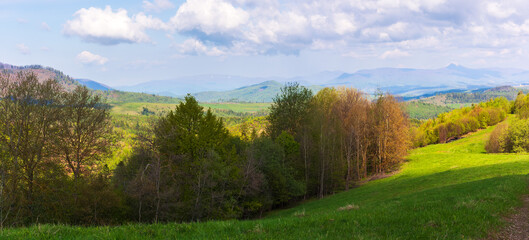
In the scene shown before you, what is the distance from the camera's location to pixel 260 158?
36.6 metres

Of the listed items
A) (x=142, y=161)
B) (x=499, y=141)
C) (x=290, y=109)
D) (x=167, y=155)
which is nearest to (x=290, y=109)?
(x=290, y=109)

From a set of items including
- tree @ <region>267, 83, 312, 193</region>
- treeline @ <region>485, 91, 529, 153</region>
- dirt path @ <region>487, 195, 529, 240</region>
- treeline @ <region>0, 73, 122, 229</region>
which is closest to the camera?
dirt path @ <region>487, 195, 529, 240</region>

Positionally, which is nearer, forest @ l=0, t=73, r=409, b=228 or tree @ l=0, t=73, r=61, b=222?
tree @ l=0, t=73, r=61, b=222

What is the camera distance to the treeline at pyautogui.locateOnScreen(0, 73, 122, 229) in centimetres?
1930

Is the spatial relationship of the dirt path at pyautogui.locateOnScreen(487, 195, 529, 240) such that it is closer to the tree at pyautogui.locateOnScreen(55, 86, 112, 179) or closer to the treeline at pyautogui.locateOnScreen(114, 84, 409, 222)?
the treeline at pyautogui.locateOnScreen(114, 84, 409, 222)

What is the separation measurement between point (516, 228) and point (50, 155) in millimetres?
29735

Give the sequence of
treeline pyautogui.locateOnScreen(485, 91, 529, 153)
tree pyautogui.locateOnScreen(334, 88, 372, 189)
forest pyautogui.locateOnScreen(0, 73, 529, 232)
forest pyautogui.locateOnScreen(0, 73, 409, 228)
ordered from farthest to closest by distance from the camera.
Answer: treeline pyautogui.locateOnScreen(485, 91, 529, 153)
tree pyautogui.locateOnScreen(334, 88, 372, 189)
forest pyautogui.locateOnScreen(0, 73, 529, 232)
forest pyautogui.locateOnScreen(0, 73, 409, 228)

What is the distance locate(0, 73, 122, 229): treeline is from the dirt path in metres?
25.8

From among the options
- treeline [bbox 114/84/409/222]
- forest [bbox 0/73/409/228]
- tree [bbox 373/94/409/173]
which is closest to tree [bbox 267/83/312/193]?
treeline [bbox 114/84/409/222]

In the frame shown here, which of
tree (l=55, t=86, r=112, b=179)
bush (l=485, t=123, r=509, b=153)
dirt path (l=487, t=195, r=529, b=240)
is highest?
tree (l=55, t=86, r=112, b=179)

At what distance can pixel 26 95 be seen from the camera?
2095cm

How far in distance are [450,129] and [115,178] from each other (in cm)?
12575

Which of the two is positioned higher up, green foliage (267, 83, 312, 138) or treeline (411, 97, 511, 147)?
green foliage (267, 83, 312, 138)

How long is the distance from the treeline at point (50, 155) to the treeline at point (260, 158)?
3.19 m
